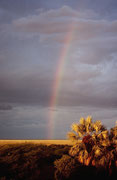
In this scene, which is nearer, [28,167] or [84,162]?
[84,162]

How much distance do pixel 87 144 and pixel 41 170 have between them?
226 inches

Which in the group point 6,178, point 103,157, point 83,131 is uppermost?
point 83,131

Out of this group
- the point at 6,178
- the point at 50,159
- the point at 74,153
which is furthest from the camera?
the point at 50,159

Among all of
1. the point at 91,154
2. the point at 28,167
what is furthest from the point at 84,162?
the point at 28,167

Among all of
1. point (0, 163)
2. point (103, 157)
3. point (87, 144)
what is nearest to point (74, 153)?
point (87, 144)

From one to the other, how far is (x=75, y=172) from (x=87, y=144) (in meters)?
3.05

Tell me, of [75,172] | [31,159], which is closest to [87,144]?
[75,172]

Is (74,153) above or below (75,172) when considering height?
above

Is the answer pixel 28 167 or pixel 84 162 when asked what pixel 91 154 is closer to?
pixel 84 162

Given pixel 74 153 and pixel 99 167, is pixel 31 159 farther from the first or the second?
pixel 99 167

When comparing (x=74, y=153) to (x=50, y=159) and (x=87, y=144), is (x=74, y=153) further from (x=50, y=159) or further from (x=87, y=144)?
(x=50, y=159)

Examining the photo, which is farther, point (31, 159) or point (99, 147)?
point (31, 159)

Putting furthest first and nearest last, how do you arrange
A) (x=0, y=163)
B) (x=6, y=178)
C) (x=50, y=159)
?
(x=50, y=159) < (x=0, y=163) < (x=6, y=178)

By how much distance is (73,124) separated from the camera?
24531 millimetres
